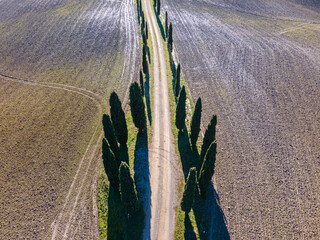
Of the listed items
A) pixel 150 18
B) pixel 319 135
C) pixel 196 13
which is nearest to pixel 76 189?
pixel 319 135

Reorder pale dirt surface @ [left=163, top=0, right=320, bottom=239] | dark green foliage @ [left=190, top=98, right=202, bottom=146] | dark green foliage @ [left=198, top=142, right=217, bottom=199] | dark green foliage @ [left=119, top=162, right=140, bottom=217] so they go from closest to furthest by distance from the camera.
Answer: dark green foliage @ [left=119, top=162, right=140, bottom=217], dark green foliage @ [left=198, top=142, right=217, bottom=199], pale dirt surface @ [left=163, top=0, right=320, bottom=239], dark green foliage @ [left=190, top=98, right=202, bottom=146]

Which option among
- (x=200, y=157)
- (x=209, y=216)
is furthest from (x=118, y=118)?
(x=209, y=216)

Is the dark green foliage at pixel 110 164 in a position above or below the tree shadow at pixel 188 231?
above

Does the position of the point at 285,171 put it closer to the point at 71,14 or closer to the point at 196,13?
the point at 196,13

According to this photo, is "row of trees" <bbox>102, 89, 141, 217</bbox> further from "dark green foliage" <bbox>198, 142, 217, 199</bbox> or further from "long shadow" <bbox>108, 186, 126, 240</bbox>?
"dark green foliage" <bbox>198, 142, 217, 199</bbox>

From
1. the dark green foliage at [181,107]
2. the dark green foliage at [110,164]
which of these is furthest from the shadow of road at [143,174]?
the dark green foliage at [181,107]

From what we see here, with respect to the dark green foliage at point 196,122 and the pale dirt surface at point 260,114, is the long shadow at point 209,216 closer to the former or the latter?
the pale dirt surface at point 260,114

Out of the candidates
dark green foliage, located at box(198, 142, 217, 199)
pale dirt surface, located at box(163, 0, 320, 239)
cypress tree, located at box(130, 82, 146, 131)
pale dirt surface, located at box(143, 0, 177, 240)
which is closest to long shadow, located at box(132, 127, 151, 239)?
pale dirt surface, located at box(143, 0, 177, 240)
